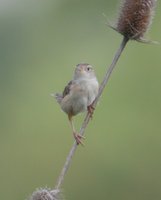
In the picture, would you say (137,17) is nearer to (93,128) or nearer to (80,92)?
(80,92)

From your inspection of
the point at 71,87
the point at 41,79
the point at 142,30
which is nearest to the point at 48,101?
the point at 41,79

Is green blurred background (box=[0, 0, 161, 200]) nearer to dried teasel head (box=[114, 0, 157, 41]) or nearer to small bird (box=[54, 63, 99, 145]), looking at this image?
small bird (box=[54, 63, 99, 145])

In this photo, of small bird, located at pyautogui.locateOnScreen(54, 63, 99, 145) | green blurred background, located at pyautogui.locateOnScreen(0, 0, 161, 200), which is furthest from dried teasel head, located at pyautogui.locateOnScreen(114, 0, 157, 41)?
green blurred background, located at pyautogui.locateOnScreen(0, 0, 161, 200)

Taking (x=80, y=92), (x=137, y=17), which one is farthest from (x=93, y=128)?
(x=137, y=17)

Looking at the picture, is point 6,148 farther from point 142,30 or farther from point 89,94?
point 142,30

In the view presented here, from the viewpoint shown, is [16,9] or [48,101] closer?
[48,101]

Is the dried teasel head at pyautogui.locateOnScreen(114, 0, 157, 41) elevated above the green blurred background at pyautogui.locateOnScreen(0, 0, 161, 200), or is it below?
above

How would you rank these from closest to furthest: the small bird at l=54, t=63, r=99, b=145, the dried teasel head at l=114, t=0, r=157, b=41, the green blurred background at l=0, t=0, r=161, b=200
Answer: the dried teasel head at l=114, t=0, r=157, b=41, the small bird at l=54, t=63, r=99, b=145, the green blurred background at l=0, t=0, r=161, b=200
